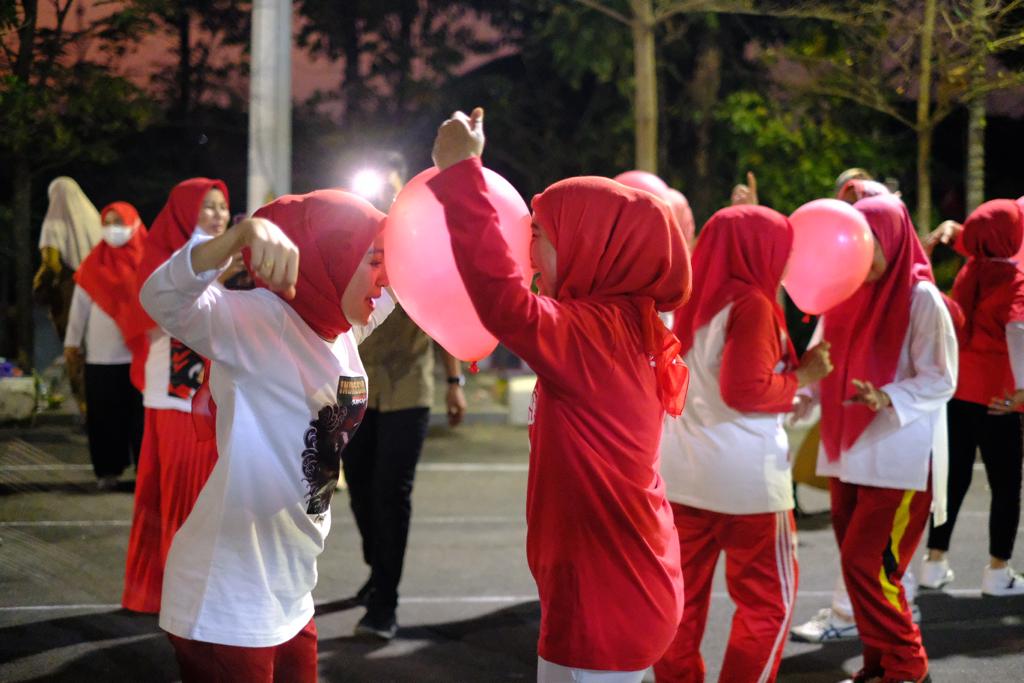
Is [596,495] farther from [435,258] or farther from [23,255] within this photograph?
[23,255]

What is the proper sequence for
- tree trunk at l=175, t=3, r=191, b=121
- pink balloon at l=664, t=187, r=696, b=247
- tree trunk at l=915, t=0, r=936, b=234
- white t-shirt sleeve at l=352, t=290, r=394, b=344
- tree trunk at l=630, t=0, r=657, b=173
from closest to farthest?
white t-shirt sleeve at l=352, t=290, r=394, b=344, pink balloon at l=664, t=187, r=696, b=247, tree trunk at l=175, t=3, r=191, b=121, tree trunk at l=915, t=0, r=936, b=234, tree trunk at l=630, t=0, r=657, b=173

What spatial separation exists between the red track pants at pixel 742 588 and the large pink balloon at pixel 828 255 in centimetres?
91

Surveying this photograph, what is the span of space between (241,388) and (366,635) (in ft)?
8.71

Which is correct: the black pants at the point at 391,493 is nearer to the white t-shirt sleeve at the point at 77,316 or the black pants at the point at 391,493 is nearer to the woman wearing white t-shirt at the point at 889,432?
the woman wearing white t-shirt at the point at 889,432

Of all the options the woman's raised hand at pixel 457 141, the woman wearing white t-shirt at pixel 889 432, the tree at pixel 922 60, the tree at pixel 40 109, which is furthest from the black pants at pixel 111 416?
the tree at pixel 922 60

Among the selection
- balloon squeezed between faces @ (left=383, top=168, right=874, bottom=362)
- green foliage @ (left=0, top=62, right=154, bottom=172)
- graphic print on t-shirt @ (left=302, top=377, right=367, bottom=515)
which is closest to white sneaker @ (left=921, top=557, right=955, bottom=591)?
balloon squeezed between faces @ (left=383, top=168, right=874, bottom=362)

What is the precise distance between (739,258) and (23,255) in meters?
Answer: 3.00

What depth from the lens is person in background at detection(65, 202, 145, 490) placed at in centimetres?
687

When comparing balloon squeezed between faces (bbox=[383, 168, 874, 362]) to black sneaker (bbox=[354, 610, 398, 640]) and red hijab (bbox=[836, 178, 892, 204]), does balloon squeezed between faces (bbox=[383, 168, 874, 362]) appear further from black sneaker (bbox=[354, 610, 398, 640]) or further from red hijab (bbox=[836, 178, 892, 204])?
black sneaker (bbox=[354, 610, 398, 640])

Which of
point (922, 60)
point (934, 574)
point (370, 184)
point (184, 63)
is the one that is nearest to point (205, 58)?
point (184, 63)

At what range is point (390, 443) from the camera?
16.0 feet

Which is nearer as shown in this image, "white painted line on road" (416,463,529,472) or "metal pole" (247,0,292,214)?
Answer: "metal pole" (247,0,292,214)

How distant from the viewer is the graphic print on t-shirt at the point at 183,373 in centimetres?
471

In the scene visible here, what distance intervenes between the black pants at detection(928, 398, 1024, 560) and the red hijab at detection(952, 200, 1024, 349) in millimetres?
405
